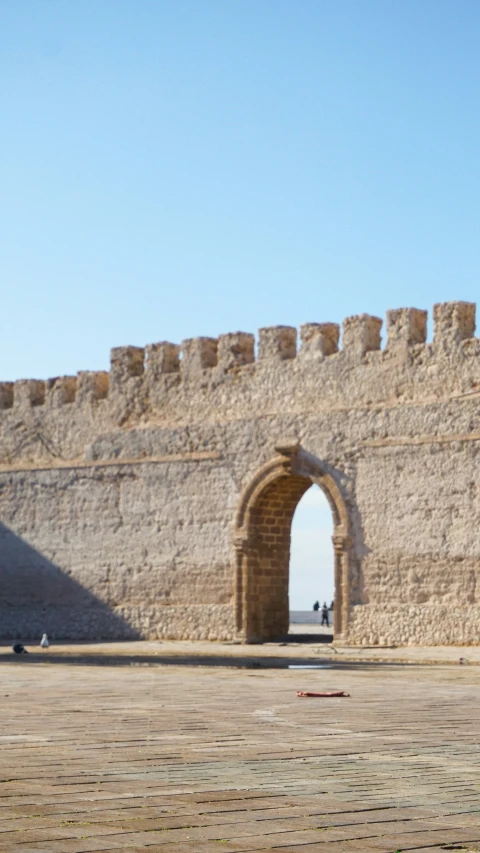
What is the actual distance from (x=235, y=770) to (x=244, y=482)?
50.3 feet

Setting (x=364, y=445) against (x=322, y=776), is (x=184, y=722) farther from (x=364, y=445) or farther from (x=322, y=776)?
(x=364, y=445)

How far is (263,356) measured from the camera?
68.0ft

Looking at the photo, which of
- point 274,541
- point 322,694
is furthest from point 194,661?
point 322,694

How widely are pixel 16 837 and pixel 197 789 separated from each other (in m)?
1.11

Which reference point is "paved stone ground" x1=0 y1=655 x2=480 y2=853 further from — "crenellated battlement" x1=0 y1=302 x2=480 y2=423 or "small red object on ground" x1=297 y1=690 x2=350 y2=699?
"crenellated battlement" x1=0 y1=302 x2=480 y2=423

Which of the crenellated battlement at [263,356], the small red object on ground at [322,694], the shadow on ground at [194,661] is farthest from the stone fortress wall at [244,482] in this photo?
the small red object on ground at [322,694]

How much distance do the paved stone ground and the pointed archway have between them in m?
9.69

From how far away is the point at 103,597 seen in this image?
73.0 feet

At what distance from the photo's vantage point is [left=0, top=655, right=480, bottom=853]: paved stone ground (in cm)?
393

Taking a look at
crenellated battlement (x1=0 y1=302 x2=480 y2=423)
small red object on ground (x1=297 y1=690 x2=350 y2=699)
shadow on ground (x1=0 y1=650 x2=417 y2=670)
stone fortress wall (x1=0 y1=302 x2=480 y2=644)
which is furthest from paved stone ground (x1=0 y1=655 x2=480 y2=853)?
crenellated battlement (x1=0 y1=302 x2=480 y2=423)

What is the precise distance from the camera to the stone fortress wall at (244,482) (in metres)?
18.5

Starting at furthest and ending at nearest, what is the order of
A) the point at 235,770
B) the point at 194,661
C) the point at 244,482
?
the point at 244,482 → the point at 194,661 → the point at 235,770

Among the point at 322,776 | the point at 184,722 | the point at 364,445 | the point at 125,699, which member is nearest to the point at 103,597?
the point at 364,445

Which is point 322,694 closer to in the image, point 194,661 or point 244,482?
point 194,661
